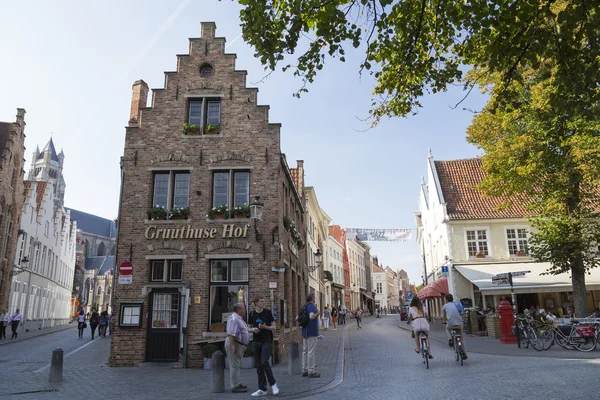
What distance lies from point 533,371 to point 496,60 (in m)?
6.84

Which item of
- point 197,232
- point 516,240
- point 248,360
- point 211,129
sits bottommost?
point 248,360

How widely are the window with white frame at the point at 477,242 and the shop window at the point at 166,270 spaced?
19625mm

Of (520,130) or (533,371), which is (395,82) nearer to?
(533,371)

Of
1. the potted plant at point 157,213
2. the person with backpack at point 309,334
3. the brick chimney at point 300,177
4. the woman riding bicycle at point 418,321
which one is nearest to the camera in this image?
the person with backpack at point 309,334

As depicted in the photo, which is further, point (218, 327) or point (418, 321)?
point (218, 327)

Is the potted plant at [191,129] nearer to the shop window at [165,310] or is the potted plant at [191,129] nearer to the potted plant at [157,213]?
the potted plant at [157,213]

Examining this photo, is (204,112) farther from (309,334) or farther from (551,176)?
(551,176)

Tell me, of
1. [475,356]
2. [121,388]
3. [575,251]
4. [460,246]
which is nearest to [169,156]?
[121,388]

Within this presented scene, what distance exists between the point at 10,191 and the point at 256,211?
90.4 feet

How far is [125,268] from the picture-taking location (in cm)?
1500

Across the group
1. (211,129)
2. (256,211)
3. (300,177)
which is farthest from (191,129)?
(300,177)

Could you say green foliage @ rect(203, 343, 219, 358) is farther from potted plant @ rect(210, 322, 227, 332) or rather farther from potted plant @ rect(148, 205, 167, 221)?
→ potted plant @ rect(148, 205, 167, 221)

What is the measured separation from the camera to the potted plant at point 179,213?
15.6 metres

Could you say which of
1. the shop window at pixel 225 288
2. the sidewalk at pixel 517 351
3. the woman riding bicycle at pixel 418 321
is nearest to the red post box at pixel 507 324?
the sidewalk at pixel 517 351
